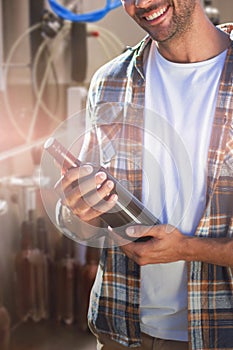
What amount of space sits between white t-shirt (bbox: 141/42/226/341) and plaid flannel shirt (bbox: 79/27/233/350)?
0.06ft

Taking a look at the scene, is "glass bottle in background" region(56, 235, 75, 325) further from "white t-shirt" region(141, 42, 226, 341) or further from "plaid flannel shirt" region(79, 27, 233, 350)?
"white t-shirt" region(141, 42, 226, 341)

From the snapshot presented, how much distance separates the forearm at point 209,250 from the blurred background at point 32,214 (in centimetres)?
104

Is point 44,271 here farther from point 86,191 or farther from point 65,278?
point 86,191

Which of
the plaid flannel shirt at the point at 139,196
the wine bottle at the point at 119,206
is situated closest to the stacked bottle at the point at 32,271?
the plaid flannel shirt at the point at 139,196

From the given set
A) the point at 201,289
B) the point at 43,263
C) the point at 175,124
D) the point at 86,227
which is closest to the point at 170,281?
the point at 201,289

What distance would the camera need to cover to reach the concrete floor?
2096 millimetres

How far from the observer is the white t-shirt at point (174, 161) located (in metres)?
1.08

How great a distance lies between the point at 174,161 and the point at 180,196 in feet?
0.23

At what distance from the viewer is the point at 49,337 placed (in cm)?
215

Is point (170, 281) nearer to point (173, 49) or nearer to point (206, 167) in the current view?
point (206, 167)

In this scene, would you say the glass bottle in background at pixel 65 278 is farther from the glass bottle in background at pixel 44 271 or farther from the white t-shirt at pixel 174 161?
the white t-shirt at pixel 174 161

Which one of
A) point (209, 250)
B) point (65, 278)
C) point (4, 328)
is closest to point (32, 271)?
point (65, 278)

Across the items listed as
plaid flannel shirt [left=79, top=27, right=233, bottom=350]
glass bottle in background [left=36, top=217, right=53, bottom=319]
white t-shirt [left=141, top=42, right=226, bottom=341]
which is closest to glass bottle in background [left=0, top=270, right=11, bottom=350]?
glass bottle in background [left=36, top=217, right=53, bottom=319]

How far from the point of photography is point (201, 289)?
1.09 meters
